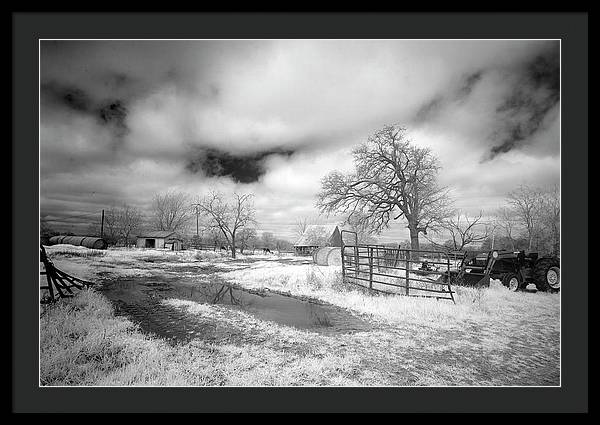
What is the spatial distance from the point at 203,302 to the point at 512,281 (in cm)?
453

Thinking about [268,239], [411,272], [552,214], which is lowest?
[411,272]

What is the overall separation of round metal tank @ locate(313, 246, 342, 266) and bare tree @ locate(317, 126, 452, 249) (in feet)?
4.68

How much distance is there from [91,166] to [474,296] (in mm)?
5649

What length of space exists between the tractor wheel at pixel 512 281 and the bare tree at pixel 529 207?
59 centimetres

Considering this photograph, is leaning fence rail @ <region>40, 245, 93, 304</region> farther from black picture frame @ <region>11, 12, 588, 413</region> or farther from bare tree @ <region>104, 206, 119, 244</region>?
bare tree @ <region>104, 206, 119, 244</region>

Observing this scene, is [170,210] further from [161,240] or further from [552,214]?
[552,214]

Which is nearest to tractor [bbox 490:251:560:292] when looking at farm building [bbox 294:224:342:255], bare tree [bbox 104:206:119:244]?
farm building [bbox 294:224:342:255]

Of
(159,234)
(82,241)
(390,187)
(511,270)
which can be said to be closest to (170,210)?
(159,234)

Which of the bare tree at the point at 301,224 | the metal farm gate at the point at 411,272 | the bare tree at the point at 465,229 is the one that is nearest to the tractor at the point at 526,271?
the bare tree at the point at 465,229

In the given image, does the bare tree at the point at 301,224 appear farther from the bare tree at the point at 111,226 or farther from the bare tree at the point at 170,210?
the bare tree at the point at 111,226

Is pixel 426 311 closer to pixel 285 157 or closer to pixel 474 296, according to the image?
pixel 474 296

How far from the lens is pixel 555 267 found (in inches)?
108

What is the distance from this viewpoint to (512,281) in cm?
353
